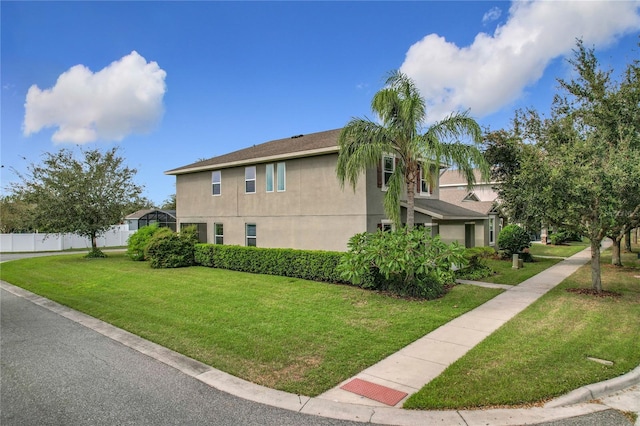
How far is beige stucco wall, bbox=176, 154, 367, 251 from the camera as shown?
14.4 meters

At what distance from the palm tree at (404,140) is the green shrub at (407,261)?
1.19 meters

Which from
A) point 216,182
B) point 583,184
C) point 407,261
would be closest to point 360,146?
point 407,261

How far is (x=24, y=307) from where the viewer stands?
10305 mm

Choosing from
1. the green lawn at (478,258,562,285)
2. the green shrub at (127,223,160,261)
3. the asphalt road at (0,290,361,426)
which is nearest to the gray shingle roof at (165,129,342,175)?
the green shrub at (127,223,160,261)

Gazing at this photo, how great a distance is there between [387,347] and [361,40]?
13.1 m

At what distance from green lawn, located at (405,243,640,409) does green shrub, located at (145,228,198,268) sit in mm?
14772

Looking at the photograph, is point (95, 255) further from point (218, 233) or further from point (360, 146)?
point (360, 146)

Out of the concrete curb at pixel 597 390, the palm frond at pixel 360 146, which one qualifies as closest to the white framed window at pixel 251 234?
the palm frond at pixel 360 146

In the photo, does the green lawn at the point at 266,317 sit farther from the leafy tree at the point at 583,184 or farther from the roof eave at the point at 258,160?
the roof eave at the point at 258,160

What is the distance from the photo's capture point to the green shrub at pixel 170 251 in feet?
57.5

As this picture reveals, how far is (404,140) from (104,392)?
32.3ft

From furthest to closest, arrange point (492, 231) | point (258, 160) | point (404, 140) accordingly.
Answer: point (492, 231) < point (258, 160) < point (404, 140)

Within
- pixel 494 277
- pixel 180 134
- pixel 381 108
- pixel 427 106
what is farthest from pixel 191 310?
pixel 180 134

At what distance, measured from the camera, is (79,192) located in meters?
21.9
